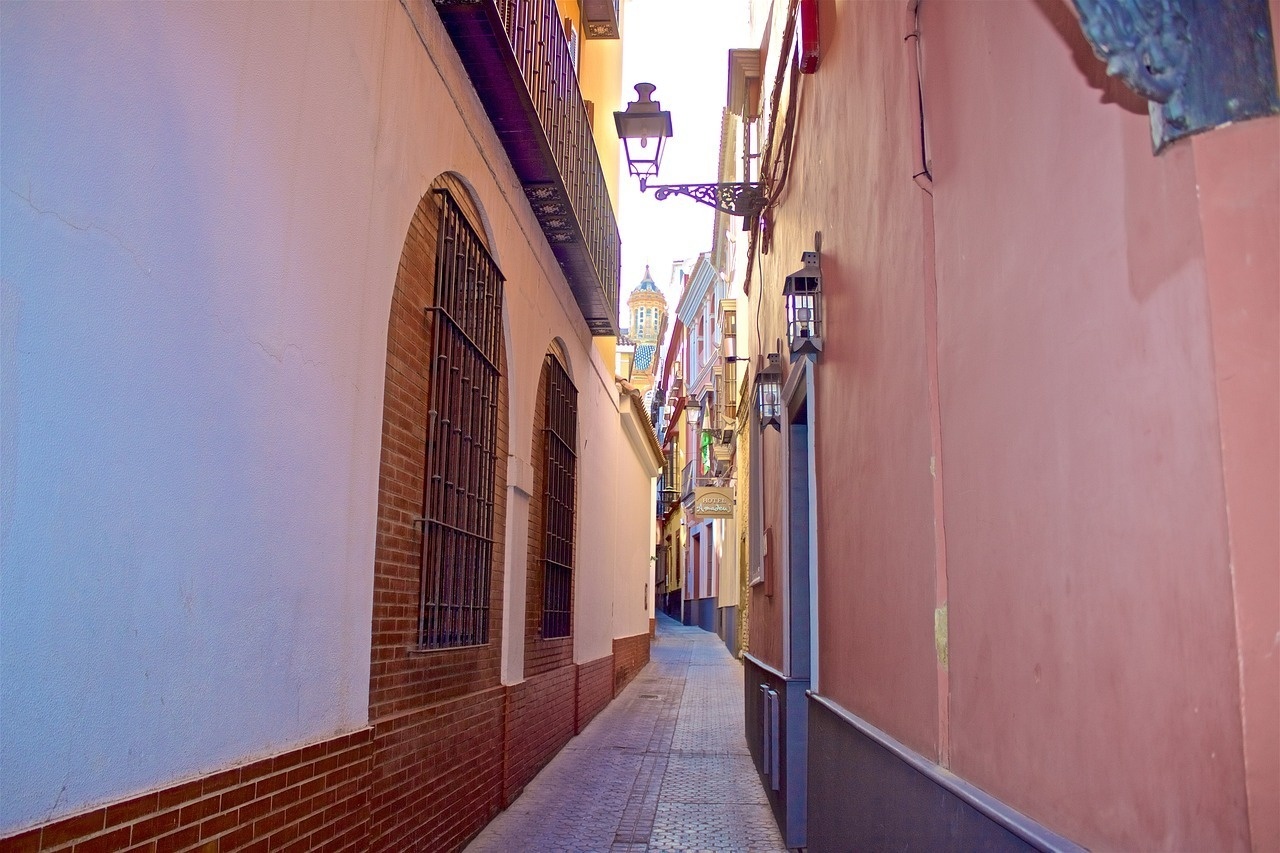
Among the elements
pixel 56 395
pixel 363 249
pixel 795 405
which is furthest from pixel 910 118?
pixel 795 405

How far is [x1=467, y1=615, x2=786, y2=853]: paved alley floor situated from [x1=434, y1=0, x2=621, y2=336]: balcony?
14.5ft

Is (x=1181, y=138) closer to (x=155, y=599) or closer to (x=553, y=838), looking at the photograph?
(x=155, y=599)

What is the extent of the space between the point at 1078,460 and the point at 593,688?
34.7 feet

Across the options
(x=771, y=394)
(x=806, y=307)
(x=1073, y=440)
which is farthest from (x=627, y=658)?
(x=1073, y=440)

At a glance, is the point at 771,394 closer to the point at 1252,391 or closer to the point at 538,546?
the point at 538,546

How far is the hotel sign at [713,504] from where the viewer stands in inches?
768

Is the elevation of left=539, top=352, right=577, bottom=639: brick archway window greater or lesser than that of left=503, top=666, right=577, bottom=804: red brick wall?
greater

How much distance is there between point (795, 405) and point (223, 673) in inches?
178

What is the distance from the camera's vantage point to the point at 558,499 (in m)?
9.84

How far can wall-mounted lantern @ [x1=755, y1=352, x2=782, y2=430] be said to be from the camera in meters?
7.74

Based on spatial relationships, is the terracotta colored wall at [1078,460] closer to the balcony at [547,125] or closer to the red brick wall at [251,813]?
the red brick wall at [251,813]

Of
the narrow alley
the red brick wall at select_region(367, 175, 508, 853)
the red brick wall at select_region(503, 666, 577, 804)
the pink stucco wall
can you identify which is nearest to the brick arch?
the red brick wall at select_region(503, 666, 577, 804)

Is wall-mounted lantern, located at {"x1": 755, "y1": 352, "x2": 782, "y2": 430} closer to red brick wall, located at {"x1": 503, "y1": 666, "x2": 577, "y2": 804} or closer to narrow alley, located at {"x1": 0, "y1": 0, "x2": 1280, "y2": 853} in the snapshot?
narrow alley, located at {"x1": 0, "y1": 0, "x2": 1280, "y2": 853}

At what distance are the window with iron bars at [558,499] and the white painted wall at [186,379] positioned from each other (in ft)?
15.6
